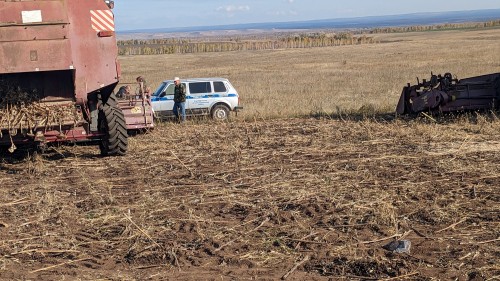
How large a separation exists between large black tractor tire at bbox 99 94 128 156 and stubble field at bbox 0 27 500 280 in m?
0.23

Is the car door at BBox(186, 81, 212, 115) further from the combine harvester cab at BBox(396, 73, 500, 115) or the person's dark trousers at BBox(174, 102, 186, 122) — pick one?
the combine harvester cab at BBox(396, 73, 500, 115)

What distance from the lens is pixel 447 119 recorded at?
48.3 ft

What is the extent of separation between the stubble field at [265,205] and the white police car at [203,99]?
501 cm

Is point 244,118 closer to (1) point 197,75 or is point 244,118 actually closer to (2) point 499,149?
(2) point 499,149

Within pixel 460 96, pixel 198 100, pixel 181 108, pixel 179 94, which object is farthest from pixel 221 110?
pixel 460 96

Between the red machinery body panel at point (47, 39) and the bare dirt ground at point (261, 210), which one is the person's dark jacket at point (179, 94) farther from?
the red machinery body panel at point (47, 39)

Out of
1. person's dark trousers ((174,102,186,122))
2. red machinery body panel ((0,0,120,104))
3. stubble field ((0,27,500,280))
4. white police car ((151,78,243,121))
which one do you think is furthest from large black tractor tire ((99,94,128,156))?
white police car ((151,78,243,121))

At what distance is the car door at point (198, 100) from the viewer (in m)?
19.6

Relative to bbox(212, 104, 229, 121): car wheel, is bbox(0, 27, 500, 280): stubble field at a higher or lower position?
higher

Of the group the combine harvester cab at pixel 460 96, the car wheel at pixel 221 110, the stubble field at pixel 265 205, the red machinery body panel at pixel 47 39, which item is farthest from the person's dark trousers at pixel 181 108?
the red machinery body panel at pixel 47 39

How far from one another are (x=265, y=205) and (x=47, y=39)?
15.1 ft

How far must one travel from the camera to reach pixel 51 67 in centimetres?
988

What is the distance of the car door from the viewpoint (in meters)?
19.6

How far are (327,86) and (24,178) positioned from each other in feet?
71.7
